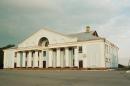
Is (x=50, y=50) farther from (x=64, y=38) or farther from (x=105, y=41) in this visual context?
(x=105, y=41)

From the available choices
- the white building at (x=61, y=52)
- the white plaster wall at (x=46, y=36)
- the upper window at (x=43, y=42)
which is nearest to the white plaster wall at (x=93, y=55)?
the white building at (x=61, y=52)

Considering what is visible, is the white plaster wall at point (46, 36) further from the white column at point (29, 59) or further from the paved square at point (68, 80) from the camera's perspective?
the paved square at point (68, 80)

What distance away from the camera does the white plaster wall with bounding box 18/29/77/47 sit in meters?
60.1

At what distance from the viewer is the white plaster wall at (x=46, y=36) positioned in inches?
2366

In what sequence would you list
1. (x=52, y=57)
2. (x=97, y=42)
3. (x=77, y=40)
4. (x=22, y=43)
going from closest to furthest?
1. (x=97, y=42)
2. (x=77, y=40)
3. (x=52, y=57)
4. (x=22, y=43)

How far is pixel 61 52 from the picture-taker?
6100 centimetres

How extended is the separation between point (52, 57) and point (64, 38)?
584 centimetres

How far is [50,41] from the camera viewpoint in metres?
62.7

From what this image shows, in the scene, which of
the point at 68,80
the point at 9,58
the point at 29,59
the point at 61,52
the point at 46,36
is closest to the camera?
the point at 68,80

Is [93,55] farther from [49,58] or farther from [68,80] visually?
[68,80]

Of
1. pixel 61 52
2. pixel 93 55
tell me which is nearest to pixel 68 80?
pixel 93 55

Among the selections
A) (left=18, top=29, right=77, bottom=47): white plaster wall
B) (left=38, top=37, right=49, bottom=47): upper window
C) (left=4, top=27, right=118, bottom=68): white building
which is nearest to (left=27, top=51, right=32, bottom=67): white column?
(left=4, top=27, right=118, bottom=68): white building

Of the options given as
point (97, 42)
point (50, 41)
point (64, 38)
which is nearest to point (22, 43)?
point (50, 41)

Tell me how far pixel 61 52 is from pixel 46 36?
247 inches
